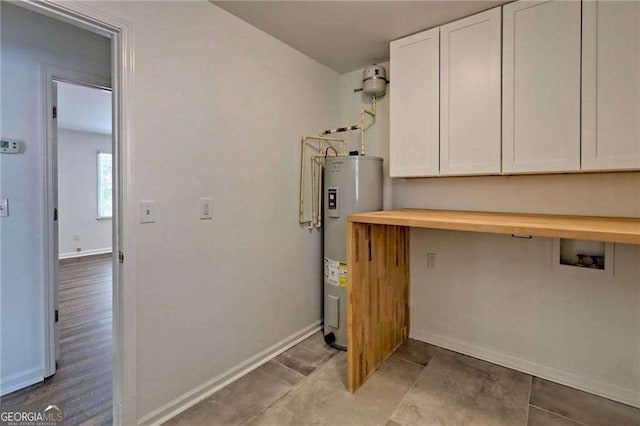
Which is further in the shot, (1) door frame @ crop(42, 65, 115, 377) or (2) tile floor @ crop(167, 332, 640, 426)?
(1) door frame @ crop(42, 65, 115, 377)

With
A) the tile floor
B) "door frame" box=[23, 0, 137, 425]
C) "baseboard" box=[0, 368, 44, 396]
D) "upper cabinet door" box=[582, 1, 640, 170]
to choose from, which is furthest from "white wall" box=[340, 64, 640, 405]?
"baseboard" box=[0, 368, 44, 396]

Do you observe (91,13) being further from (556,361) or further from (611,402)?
(611,402)

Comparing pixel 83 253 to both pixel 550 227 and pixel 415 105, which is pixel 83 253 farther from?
pixel 550 227

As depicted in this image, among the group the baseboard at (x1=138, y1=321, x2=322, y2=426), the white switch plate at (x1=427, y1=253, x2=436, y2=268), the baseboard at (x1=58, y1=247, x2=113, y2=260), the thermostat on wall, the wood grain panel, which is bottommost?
the baseboard at (x1=138, y1=321, x2=322, y2=426)

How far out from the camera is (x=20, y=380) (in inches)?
74.7

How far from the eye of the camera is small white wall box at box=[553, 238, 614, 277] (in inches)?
70.4

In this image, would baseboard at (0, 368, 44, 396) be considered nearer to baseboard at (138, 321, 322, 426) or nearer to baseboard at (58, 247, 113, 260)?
baseboard at (138, 321, 322, 426)

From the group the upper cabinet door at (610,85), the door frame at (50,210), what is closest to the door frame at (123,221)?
the door frame at (50,210)

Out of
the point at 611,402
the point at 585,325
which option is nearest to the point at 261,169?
the point at 585,325

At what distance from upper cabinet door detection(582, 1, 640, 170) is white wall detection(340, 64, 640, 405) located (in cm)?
29

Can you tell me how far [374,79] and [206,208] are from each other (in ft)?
5.73

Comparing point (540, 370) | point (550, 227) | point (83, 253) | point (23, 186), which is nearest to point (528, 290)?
point (540, 370)

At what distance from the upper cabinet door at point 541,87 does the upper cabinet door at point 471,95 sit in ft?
0.18

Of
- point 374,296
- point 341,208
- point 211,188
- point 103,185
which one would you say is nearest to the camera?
point 211,188
